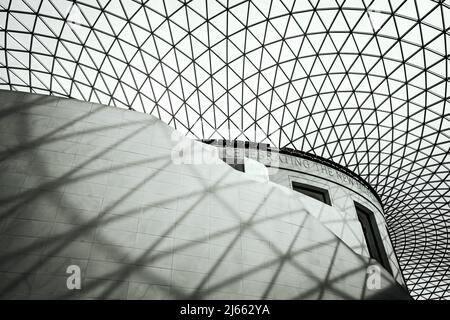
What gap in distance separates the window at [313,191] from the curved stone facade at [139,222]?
12.3 m

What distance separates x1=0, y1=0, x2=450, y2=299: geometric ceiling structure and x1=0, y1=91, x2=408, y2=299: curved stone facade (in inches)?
576

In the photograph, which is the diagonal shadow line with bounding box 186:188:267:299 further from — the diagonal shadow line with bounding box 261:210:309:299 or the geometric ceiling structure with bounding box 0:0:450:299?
the geometric ceiling structure with bounding box 0:0:450:299

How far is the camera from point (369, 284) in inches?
540

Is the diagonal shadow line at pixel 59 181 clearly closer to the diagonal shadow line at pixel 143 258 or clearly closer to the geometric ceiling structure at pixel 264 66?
the diagonal shadow line at pixel 143 258

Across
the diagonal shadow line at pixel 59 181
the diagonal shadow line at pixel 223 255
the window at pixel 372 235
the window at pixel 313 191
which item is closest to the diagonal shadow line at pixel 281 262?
the diagonal shadow line at pixel 223 255

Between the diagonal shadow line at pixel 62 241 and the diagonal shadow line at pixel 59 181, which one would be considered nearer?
the diagonal shadow line at pixel 62 241

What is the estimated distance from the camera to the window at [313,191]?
26859 mm

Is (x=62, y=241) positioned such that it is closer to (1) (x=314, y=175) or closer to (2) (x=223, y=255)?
(2) (x=223, y=255)

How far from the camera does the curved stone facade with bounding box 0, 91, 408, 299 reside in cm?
998

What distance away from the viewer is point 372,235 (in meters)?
28.9

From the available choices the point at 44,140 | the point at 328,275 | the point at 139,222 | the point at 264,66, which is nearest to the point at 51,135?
the point at 44,140

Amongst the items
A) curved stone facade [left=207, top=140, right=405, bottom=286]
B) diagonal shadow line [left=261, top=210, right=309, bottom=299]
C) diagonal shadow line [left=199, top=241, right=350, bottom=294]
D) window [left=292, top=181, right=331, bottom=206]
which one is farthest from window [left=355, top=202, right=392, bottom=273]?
diagonal shadow line [left=261, top=210, right=309, bottom=299]
